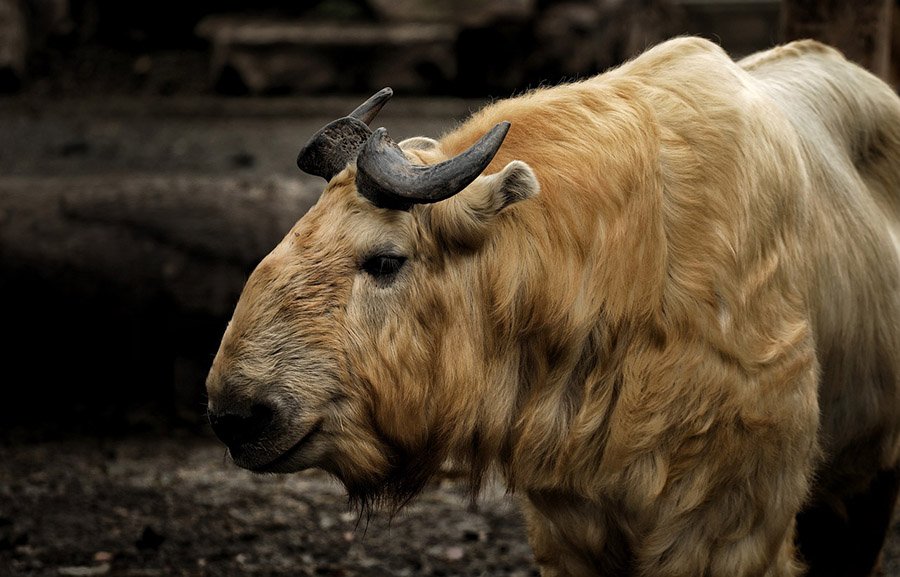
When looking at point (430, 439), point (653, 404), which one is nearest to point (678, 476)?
point (653, 404)

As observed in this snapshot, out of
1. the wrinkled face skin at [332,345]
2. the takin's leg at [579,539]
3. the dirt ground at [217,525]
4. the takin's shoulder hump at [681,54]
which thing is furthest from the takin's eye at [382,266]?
the dirt ground at [217,525]

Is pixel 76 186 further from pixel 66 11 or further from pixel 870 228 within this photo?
pixel 870 228

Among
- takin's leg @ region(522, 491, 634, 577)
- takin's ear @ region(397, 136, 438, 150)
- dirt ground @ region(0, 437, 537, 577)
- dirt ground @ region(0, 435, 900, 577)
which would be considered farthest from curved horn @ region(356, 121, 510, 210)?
dirt ground @ region(0, 435, 900, 577)

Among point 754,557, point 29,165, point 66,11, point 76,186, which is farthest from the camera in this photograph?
point 66,11

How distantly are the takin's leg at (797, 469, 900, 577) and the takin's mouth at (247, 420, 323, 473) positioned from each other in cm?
192

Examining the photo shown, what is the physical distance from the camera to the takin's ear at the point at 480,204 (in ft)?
10.5

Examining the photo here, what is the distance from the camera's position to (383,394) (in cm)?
324

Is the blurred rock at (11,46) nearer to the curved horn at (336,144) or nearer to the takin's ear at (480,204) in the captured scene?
the curved horn at (336,144)

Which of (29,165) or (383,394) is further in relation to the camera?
(29,165)

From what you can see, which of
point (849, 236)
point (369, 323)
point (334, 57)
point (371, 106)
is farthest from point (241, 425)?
point (334, 57)

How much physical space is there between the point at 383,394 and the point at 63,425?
3.98 meters

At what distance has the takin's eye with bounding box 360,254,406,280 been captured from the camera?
10.7ft

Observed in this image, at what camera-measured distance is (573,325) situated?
3344 millimetres

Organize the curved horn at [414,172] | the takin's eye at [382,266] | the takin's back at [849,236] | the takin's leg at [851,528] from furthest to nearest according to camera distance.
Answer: the takin's leg at [851,528] → the takin's back at [849,236] → the takin's eye at [382,266] → the curved horn at [414,172]
